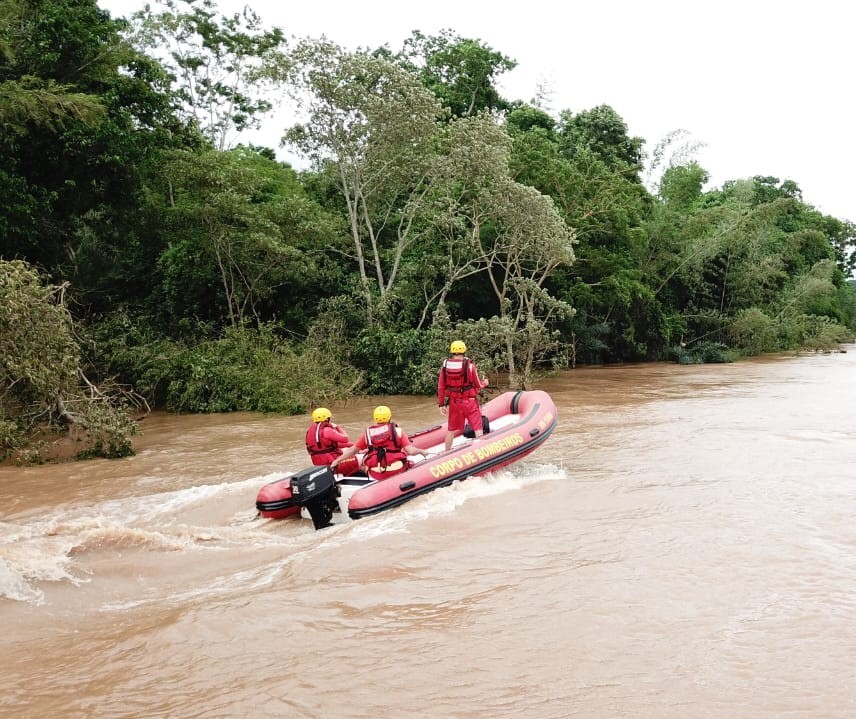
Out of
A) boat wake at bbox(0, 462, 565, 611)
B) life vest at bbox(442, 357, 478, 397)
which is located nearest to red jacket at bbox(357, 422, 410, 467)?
boat wake at bbox(0, 462, 565, 611)

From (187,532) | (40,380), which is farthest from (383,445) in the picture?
(40,380)

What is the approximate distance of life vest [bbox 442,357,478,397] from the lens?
842cm

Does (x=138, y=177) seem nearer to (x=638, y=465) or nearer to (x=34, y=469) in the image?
(x=34, y=469)

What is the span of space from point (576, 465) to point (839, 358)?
67.8 ft

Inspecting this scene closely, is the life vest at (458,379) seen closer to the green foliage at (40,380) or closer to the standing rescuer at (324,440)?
the standing rescuer at (324,440)

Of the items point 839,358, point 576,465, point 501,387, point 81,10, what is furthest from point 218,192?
point 839,358

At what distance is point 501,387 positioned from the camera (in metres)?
16.8

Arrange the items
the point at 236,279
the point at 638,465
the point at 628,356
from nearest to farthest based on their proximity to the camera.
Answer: the point at 638,465, the point at 236,279, the point at 628,356

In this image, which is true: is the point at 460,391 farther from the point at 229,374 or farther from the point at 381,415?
the point at 229,374

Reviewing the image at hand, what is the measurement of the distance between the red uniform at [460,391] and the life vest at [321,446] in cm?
167

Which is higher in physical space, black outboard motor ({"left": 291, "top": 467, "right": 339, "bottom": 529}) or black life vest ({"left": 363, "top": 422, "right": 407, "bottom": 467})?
black life vest ({"left": 363, "top": 422, "right": 407, "bottom": 467})

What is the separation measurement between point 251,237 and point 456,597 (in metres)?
12.3

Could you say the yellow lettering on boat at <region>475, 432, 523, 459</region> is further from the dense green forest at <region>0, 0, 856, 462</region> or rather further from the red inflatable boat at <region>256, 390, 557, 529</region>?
the dense green forest at <region>0, 0, 856, 462</region>

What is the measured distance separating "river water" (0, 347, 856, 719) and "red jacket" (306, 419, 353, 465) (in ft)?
2.37
